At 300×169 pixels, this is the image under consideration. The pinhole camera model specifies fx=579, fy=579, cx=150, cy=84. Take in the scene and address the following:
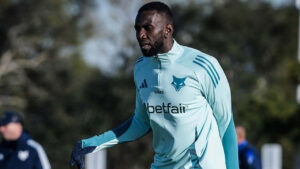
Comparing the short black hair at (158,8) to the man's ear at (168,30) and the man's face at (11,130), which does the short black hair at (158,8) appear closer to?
the man's ear at (168,30)

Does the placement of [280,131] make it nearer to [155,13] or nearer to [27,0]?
[27,0]

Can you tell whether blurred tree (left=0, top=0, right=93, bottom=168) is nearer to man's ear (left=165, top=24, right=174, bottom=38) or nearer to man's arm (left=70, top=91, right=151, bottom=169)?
man's arm (left=70, top=91, right=151, bottom=169)

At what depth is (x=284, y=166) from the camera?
2478 cm

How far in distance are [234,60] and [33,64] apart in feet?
37.8

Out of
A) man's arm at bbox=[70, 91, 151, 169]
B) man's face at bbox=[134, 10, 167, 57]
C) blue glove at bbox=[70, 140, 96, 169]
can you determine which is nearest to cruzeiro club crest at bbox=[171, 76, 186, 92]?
man's face at bbox=[134, 10, 167, 57]

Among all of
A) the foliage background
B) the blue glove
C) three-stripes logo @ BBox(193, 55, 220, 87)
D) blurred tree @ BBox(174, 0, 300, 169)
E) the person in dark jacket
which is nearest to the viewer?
three-stripes logo @ BBox(193, 55, 220, 87)

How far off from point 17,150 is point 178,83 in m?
3.88

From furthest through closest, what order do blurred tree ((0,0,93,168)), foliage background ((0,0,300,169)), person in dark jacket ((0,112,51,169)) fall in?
blurred tree ((0,0,93,168)) → foliage background ((0,0,300,169)) → person in dark jacket ((0,112,51,169))

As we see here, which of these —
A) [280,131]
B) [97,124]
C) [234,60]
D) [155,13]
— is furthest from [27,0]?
[155,13]

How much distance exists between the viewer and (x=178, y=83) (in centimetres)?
368

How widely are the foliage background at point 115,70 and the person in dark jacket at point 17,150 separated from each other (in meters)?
16.7

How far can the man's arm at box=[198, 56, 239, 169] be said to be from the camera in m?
3.62

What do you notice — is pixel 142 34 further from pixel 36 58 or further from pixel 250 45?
pixel 250 45

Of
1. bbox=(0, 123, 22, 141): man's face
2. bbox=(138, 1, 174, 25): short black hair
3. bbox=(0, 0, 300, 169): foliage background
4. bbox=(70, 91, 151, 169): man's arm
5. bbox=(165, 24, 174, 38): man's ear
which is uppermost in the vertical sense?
bbox=(0, 0, 300, 169): foliage background
